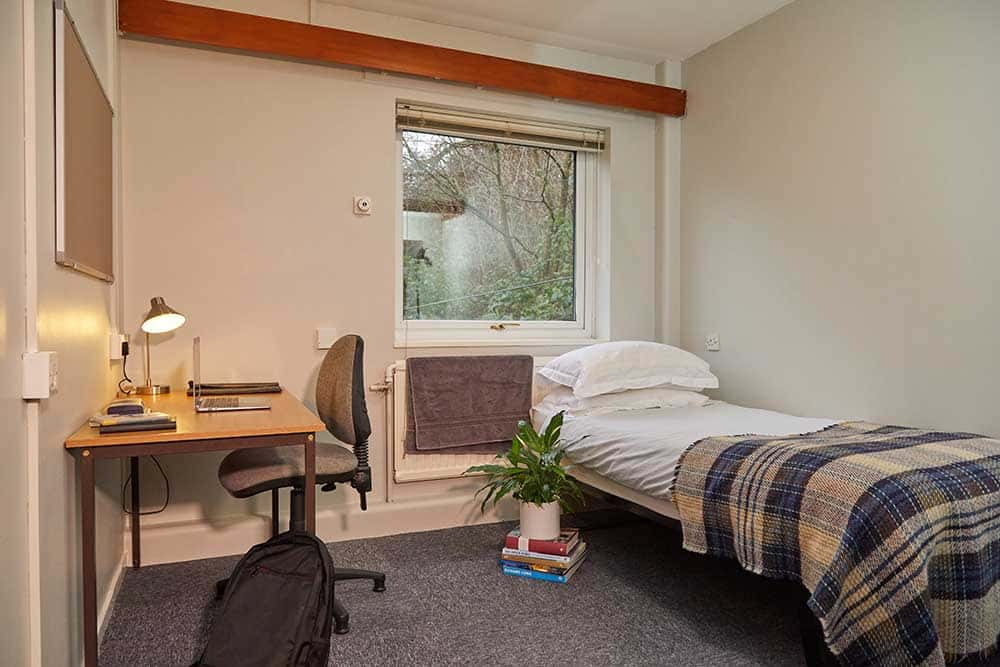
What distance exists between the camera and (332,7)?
124 inches

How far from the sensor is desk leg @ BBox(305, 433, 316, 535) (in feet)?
6.56

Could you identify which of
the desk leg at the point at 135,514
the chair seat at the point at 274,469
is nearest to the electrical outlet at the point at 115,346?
the desk leg at the point at 135,514

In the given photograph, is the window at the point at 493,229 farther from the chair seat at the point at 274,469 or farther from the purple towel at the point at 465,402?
the chair seat at the point at 274,469

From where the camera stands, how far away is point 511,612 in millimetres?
2398

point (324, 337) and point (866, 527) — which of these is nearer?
point (866, 527)

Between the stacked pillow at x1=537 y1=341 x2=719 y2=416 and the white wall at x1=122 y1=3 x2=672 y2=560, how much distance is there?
734 millimetres

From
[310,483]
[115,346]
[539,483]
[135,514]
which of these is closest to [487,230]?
[539,483]

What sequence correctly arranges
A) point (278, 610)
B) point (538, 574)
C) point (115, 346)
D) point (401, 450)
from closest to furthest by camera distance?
point (278, 610)
point (115, 346)
point (538, 574)
point (401, 450)

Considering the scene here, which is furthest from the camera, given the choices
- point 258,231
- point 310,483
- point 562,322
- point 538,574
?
point 562,322

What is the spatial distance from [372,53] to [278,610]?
7.78 feet

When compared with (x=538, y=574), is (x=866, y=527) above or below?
above

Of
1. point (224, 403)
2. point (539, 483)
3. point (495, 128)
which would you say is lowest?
point (539, 483)

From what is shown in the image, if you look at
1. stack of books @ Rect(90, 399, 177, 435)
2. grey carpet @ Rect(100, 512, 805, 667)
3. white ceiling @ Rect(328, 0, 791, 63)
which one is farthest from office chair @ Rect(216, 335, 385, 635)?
white ceiling @ Rect(328, 0, 791, 63)

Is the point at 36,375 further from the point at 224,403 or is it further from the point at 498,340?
the point at 498,340
